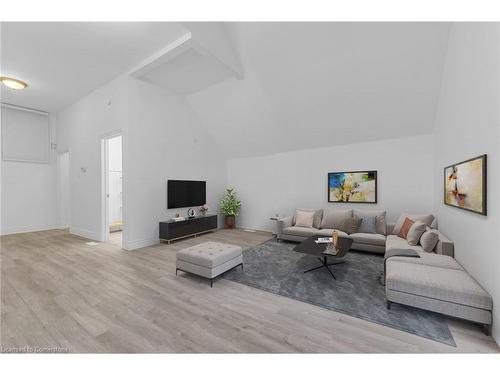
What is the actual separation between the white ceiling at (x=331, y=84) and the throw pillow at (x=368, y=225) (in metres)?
1.86

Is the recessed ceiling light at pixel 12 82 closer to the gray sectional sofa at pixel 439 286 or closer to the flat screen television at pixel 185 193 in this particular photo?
the flat screen television at pixel 185 193

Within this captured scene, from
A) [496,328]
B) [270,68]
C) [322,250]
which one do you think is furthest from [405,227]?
[270,68]

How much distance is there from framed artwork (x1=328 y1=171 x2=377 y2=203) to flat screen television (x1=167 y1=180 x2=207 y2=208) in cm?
344

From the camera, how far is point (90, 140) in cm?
521

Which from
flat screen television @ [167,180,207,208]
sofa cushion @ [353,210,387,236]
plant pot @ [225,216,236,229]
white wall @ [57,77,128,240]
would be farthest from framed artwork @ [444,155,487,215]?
white wall @ [57,77,128,240]

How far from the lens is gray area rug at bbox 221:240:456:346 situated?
1968 mm

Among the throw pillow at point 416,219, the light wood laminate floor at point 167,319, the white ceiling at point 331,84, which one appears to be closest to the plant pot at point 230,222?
the white ceiling at point 331,84

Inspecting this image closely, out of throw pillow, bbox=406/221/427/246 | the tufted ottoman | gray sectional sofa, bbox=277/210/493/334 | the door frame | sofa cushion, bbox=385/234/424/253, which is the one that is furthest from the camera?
the door frame

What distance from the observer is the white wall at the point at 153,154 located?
14.1ft

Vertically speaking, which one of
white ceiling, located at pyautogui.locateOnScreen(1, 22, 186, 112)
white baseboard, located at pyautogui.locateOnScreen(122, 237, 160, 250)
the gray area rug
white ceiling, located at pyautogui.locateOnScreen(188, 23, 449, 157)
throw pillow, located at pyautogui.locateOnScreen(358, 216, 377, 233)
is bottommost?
the gray area rug

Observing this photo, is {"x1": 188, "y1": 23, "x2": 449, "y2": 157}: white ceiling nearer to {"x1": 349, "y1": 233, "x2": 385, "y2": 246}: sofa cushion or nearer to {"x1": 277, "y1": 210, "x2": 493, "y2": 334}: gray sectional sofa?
{"x1": 349, "y1": 233, "x2": 385, "y2": 246}: sofa cushion

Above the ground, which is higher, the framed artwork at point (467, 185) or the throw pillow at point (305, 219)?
the framed artwork at point (467, 185)

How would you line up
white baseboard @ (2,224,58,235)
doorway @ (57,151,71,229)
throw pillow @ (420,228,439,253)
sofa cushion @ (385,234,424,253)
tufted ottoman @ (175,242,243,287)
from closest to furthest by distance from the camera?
tufted ottoman @ (175,242,243,287), throw pillow @ (420,228,439,253), sofa cushion @ (385,234,424,253), white baseboard @ (2,224,58,235), doorway @ (57,151,71,229)

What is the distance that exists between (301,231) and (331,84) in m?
3.00
